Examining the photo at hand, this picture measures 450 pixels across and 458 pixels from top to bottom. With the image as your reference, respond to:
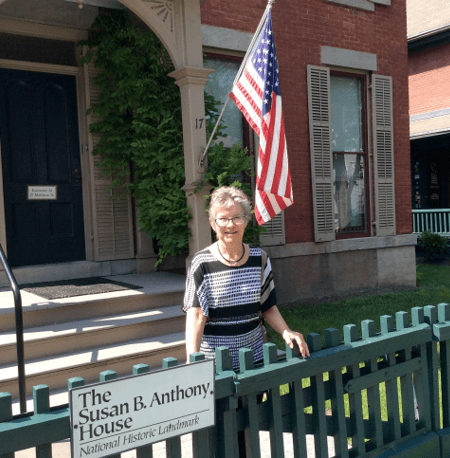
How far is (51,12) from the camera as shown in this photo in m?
6.46

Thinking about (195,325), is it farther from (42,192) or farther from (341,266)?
(341,266)

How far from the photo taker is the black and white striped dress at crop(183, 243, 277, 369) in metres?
2.68

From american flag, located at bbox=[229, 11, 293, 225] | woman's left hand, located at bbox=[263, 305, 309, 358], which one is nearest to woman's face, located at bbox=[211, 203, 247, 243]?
woman's left hand, located at bbox=[263, 305, 309, 358]

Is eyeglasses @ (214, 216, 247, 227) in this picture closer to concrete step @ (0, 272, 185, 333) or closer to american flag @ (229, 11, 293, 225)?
american flag @ (229, 11, 293, 225)

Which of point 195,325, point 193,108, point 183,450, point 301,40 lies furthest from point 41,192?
point 195,325

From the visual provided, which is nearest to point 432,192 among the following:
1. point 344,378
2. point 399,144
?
point 399,144

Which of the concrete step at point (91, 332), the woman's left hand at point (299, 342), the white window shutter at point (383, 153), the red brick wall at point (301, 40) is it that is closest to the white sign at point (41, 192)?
the concrete step at point (91, 332)

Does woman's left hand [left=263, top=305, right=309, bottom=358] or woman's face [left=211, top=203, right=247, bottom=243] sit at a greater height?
woman's face [left=211, top=203, right=247, bottom=243]

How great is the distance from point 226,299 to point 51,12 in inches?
203

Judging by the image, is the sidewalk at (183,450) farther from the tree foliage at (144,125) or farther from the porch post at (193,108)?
the tree foliage at (144,125)

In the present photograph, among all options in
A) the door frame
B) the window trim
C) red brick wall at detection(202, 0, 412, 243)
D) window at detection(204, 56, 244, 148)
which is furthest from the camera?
the window trim

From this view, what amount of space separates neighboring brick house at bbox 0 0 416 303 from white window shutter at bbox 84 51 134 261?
0.04 ft

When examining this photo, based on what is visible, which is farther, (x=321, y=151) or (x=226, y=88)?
(x=321, y=151)

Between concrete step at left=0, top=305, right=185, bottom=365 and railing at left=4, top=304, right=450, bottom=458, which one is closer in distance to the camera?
railing at left=4, top=304, right=450, bottom=458
